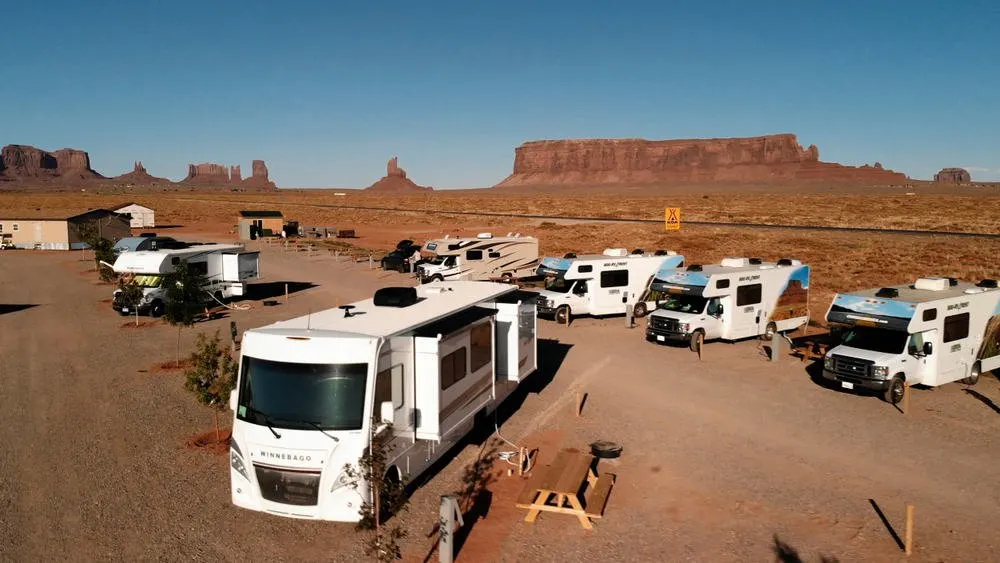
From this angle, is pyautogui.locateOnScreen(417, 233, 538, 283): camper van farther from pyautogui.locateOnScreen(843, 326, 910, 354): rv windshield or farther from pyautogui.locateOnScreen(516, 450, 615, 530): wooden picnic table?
pyautogui.locateOnScreen(516, 450, 615, 530): wooden picnic table

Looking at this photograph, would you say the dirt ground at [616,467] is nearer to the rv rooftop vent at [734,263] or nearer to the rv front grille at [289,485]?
the rv front grille at [289,485]

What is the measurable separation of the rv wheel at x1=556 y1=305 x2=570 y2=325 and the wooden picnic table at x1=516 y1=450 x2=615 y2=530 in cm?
1472

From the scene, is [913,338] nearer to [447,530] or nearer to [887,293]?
[887,293]

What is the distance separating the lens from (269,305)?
31.1 m

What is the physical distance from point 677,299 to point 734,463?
1111 centimetres

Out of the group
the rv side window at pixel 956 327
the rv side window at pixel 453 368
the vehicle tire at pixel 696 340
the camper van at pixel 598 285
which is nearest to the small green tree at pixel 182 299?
the rv side window at pixel 453 368

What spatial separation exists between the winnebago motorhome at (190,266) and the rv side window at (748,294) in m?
18.9

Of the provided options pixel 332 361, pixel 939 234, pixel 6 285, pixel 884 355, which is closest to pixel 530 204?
pixel 939 234

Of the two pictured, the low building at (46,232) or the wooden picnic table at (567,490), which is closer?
the wooden picnic table at (567,490)

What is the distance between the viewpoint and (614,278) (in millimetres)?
27500

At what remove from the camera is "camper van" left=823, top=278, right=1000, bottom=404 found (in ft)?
54.1

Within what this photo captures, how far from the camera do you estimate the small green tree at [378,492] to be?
9031 millimetres

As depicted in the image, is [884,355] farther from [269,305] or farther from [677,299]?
[269,305]

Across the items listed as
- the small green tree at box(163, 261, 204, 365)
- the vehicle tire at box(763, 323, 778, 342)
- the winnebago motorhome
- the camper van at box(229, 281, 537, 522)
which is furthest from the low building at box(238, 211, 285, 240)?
the camper van at box(229, 281, 537, 522)
